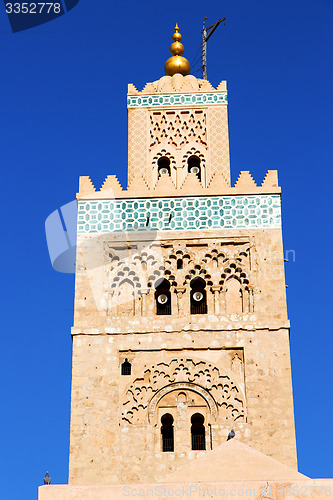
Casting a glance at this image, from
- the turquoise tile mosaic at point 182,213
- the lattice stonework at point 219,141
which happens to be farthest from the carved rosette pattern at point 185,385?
the lattice stonework at point 219,141

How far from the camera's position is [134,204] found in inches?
772

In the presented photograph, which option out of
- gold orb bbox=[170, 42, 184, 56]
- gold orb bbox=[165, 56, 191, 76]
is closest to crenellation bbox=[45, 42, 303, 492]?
gold orb bbox=[165, 56, 191, 76]

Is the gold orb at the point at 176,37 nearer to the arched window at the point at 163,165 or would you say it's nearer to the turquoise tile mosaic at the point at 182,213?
the arched window at the point at 163,165

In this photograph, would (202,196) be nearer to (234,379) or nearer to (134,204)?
(134,204)

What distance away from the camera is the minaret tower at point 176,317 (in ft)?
57.9

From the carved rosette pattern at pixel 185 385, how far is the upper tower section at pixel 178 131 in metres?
3.67

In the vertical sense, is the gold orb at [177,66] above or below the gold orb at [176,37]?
below

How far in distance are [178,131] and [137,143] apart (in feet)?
2.69

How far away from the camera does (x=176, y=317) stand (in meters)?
18.6

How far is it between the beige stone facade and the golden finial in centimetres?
201

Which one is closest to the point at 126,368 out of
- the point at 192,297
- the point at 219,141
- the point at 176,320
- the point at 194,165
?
the point at 176,320

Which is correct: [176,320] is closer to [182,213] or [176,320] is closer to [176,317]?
[176,317]

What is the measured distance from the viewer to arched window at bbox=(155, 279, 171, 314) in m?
19.0

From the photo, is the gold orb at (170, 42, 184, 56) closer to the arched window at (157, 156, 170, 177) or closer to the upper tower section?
the upper tower section
